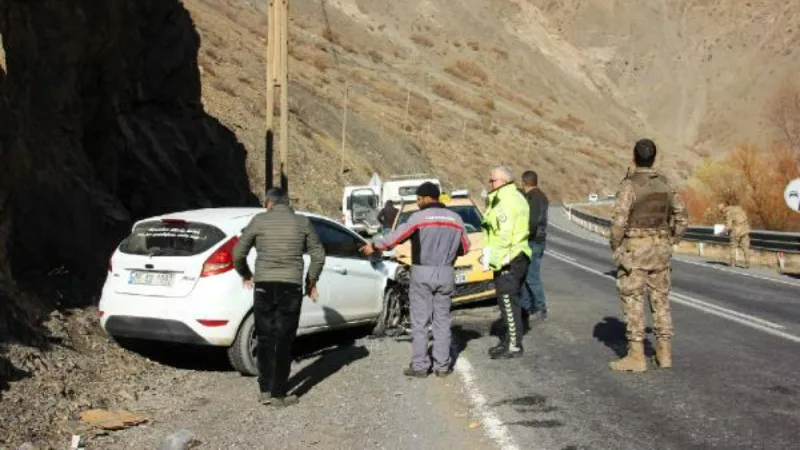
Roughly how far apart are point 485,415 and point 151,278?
12.1 feet

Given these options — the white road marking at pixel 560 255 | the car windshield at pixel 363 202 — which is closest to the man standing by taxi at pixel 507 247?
the white road marking at pixel 560 255

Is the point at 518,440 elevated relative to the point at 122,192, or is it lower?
lower

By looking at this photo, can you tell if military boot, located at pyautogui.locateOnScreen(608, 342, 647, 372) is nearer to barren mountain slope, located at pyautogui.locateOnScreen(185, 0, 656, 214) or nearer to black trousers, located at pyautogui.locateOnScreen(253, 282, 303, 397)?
black trousers, located at pyautogui.locateOnScreen(253, 282, 303, 397)

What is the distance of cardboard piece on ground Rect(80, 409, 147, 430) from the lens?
21.1 ft

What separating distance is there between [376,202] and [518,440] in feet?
82.8

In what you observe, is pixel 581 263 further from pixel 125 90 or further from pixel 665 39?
pixel 665 39

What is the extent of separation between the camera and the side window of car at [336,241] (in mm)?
9727

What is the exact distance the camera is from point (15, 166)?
947 centimetres

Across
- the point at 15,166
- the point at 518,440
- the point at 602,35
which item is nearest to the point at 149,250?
the point at 15,166

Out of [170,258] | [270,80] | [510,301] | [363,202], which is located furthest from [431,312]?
[363,202]

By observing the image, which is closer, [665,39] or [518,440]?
[518,440]

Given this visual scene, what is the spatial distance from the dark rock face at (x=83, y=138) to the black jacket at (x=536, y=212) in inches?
232

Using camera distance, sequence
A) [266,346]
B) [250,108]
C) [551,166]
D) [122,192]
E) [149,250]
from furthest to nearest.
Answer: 1. [551,166]
2. [250,108]
3. [122,192]
4. [149,250]
5. [266,346]

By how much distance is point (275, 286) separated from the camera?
7246mm
